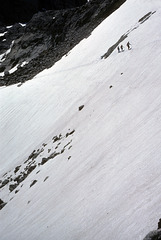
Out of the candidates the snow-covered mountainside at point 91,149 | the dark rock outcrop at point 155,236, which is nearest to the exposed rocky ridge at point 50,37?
the snow-covered mountainside at point 91,149

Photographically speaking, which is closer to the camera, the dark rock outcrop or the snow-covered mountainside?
the dark rock outcrop

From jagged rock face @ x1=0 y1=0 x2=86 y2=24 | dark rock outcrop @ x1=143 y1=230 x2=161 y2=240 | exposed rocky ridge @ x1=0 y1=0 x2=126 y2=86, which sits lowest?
dark rock outcrop @ x1=143 y1=230 x2=161 y2=240

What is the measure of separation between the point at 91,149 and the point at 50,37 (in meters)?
40.9

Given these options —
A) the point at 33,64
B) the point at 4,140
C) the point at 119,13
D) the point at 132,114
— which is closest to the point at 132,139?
the point at 132,114

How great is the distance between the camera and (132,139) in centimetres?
972

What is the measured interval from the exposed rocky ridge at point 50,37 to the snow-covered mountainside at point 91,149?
41.6ft

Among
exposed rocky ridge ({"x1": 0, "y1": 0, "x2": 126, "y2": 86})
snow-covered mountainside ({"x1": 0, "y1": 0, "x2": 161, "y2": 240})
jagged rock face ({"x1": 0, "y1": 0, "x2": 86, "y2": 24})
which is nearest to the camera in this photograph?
snow-covered mountainside ({"x1": 0, "y1": 0, "x2": 161, "y2": 240})

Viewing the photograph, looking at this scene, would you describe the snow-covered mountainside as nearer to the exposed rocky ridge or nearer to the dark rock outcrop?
the dark rock outcrop

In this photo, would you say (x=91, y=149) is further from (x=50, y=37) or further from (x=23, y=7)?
(x=23, y=7)

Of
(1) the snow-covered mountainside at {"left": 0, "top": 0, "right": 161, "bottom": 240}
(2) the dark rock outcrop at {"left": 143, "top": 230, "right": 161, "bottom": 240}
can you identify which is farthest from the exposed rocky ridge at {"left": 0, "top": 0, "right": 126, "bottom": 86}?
(2) the dark rock outcrop at {"left": 143, "top": 230, "right": 161, "bottom": 240}

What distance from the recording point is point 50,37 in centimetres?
4716

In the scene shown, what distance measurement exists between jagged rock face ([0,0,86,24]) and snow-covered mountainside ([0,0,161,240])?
62.0 meters

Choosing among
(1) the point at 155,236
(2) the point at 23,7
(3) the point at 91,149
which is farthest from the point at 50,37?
(1) the point at 155,236

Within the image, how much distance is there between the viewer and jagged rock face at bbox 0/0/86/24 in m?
79.9
